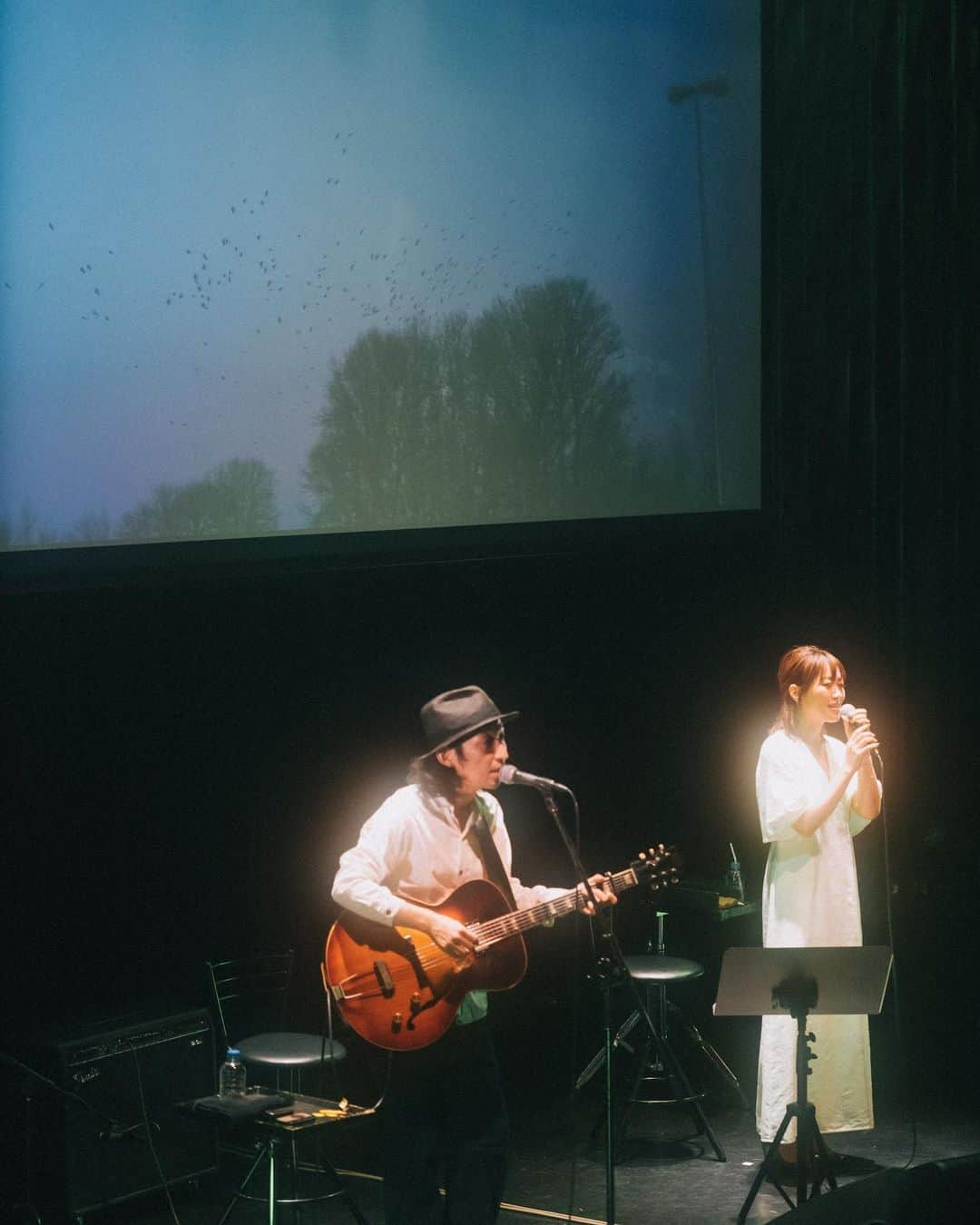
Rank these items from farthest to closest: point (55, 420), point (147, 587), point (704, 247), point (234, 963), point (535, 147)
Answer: point (704, 247) → point (535, 147) → point (234, 963) → point (147, 587) → point (55, 420)

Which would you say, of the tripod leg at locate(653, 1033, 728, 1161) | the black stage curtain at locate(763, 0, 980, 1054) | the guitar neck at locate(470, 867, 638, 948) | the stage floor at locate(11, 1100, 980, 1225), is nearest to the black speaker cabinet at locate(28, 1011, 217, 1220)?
the stage floor at locate(11, 1100, 980, 1225)

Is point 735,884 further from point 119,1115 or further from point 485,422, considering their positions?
point 119,1115

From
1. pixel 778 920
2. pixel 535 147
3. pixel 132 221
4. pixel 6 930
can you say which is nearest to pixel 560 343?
pixel 535 147

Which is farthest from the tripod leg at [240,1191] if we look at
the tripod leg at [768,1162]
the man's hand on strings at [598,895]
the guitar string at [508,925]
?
the tripod leg at [768,1162]

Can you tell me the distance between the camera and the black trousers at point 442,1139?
3609 mm

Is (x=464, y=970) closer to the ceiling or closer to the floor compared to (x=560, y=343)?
closer to the floor

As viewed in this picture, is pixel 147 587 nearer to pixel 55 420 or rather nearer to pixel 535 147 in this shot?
pixel 55 420

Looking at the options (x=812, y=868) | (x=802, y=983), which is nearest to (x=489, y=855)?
(x=802, y=983)

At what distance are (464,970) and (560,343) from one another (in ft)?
9.00

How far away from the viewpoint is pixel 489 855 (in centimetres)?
382

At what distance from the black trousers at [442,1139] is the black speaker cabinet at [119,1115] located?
39.4 inches

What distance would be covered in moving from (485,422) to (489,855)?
2134mm

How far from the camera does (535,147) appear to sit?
18.4 feet

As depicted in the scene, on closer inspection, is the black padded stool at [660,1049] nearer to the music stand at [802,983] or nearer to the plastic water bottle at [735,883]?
the plastic water bottle at [735,883]
